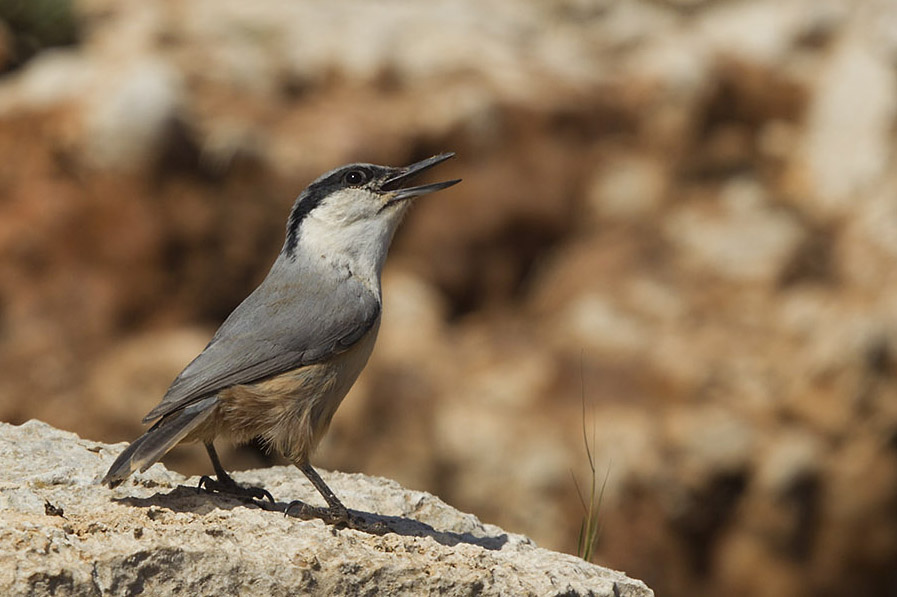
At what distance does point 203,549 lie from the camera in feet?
14.2

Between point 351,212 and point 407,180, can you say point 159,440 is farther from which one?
point 407,180

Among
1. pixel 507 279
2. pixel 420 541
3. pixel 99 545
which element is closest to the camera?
pixel 99 545

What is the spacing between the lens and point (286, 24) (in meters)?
13.1

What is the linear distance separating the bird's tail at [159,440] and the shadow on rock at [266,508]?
0.24 metres

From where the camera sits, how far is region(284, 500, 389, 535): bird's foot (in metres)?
5.01

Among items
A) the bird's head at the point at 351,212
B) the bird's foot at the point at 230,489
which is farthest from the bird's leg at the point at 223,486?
the bird's head at the point at 351,212

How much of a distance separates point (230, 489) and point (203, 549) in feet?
3.36

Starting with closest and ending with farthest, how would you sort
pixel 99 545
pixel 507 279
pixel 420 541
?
pixel 99 545 < pixel 420 541 < pixel 507 279

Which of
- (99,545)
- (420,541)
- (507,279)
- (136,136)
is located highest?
(136,136)

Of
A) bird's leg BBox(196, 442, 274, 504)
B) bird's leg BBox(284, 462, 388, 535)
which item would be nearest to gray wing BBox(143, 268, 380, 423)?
bird's leg BBox(196, 442, 274, 504)

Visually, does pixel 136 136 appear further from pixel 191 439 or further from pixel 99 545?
pixel 99 545

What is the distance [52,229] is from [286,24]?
11.8 ft

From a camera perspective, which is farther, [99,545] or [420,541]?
[420,541]

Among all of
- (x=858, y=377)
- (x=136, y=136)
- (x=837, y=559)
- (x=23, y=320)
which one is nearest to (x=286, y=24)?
(x=136, y=136)
